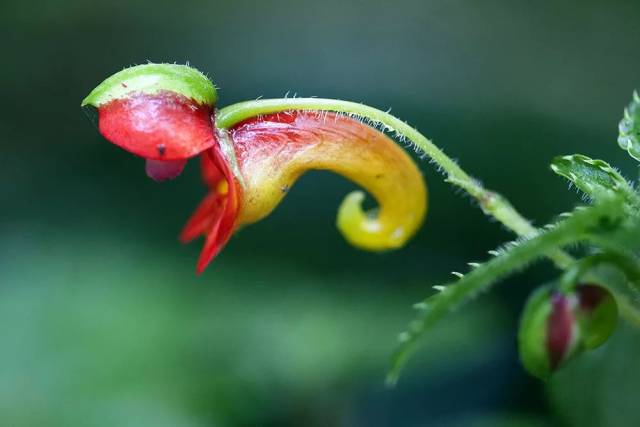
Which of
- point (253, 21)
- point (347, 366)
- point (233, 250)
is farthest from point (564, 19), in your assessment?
point (347, 366)

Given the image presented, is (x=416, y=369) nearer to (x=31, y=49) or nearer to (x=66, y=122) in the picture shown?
(x=66, y=122)

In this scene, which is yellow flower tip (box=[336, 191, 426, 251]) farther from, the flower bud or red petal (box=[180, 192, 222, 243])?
the flower bud

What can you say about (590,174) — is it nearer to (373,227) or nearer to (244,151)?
(373,227)

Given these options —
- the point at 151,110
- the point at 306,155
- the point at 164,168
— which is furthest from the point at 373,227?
the point at 151,110

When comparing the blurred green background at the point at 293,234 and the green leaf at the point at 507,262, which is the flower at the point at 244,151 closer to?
the green leaf at the point at 507,262

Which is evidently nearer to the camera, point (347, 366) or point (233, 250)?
point (347, 366)

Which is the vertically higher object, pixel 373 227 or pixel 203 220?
pixel 373 227

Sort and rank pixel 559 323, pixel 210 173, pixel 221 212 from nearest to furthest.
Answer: pixel 559 323 < pixel 221 212 < pixel 210 173
